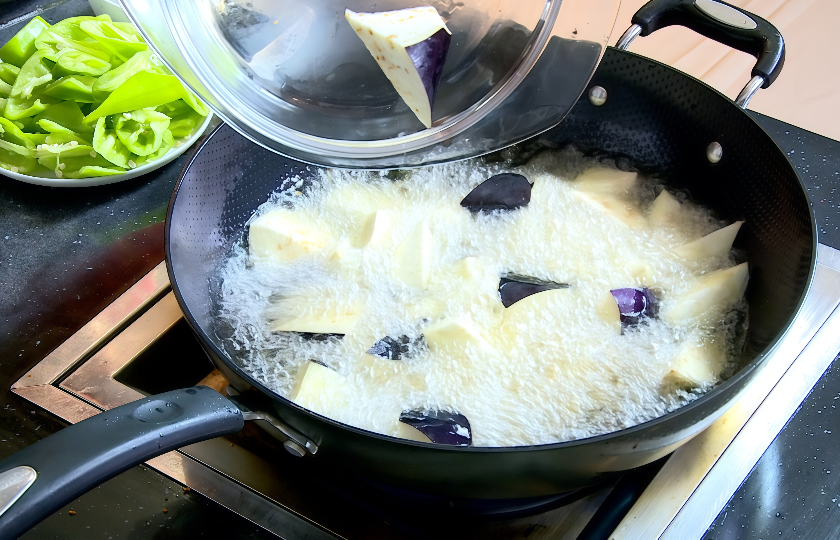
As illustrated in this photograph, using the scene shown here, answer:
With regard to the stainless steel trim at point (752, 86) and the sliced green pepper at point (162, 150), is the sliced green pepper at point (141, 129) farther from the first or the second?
the stainless steel trim at point (752, 86)

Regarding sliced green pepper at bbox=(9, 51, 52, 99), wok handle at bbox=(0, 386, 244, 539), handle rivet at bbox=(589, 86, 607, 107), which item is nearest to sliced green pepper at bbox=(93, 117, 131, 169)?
sliced green pepper at bbox=(9, 51, 52, 99)

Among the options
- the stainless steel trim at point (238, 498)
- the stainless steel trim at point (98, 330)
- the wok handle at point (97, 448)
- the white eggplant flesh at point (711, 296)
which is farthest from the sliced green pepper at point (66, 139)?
the white eggplant flesh at point (711, 296)

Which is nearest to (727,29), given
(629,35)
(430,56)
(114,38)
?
(629,35)

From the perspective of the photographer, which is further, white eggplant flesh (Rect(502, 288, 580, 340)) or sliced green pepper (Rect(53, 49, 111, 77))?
sliced green pepper (Rect(53, 49, 111, 77))

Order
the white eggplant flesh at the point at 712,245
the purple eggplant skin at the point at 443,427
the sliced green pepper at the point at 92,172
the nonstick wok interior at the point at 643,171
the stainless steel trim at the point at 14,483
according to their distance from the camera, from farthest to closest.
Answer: the sliced green pepper at the point at 92,172, the white eggplant flesh at the point at 712,245, the purple eggplant skin at the point at 443,427, the nonstick wok interior at the point at 643,171, the stainless steel trim at the point at 14,483

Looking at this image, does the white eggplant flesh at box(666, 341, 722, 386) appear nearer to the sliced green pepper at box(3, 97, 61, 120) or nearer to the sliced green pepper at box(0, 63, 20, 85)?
the sliced green pepper at box(3, 97, 61, 120)

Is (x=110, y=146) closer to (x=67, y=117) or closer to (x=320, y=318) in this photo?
(x=67, y=117)
